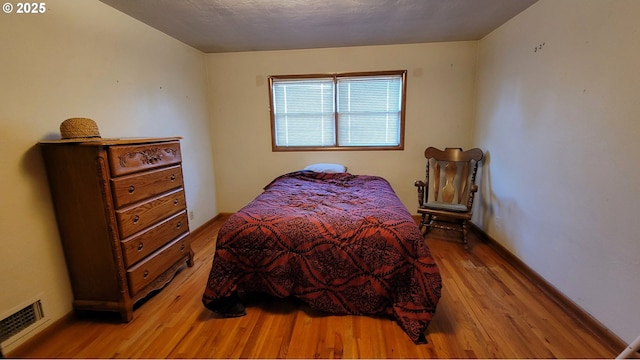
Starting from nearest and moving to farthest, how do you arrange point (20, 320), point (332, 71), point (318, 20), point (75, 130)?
point (20, 320), point (75, 130), point (318, 20), point (332, 71)

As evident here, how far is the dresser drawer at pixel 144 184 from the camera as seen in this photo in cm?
166

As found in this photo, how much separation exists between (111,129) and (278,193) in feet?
4.76

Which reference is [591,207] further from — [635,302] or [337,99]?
[337,99]

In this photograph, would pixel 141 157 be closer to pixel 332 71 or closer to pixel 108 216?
pixel 108 216

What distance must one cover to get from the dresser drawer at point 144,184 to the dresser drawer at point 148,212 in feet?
0.15

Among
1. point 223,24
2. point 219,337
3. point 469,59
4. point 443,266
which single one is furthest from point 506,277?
point 223,24

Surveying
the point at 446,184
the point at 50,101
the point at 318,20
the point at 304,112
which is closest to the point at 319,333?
the point at 50,101

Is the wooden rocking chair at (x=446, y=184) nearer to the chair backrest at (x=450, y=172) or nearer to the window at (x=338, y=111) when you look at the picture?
the chair backrest at (x=450, y=172)

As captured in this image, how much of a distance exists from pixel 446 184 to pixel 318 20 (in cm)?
237

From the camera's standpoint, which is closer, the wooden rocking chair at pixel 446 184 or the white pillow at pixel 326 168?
the wooden rocking chair at pixel 446 184

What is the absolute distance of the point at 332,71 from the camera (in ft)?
11.2

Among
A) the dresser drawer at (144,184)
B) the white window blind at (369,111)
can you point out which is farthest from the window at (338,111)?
the dresser drawer at (144,184)

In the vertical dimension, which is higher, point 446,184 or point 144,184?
point 144,184

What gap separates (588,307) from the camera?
1.67m
